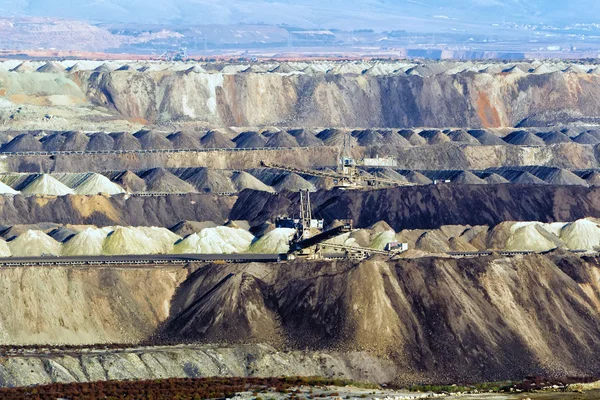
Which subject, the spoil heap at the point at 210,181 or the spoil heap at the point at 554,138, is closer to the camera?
the spoil heap at the point at 210,181

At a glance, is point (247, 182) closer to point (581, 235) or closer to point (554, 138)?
point (581, 235)

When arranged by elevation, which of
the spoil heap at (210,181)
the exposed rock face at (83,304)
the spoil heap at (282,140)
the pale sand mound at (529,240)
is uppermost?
the exposed rock face at (83,304)

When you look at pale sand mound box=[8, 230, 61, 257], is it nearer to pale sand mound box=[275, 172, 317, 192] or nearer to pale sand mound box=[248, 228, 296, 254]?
pale sand mound box=[248, 228, 296, 254]

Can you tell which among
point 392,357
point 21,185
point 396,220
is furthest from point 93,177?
point 392,357

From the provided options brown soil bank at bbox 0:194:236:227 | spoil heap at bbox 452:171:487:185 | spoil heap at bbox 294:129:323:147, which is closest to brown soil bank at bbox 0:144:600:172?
spoil heap at bbox 294:129:323:147

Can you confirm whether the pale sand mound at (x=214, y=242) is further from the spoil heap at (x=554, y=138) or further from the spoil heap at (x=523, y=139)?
the spoil heap at (x=554, y=138)

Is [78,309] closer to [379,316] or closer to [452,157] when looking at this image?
[379,316]

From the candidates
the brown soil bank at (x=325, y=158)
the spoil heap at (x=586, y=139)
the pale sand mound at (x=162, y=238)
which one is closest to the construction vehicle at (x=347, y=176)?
the pale sand mound at (x=162, y=238)

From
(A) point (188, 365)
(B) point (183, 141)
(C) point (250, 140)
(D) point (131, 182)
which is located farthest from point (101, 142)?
(A) point (188, 365)
